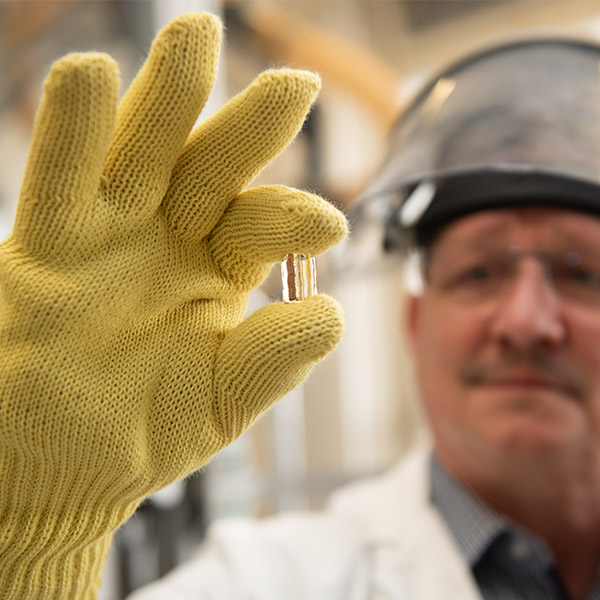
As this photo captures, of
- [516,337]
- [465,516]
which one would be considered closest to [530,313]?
[516,337]

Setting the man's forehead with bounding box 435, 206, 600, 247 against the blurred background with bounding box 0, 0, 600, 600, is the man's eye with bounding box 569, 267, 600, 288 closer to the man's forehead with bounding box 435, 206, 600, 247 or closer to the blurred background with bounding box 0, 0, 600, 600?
the man's forehead with bounding box 435, 206, 600, 247

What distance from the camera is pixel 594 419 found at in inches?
31.0

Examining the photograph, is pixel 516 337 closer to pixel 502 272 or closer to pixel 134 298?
pixel 502 272

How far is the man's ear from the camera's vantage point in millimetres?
991

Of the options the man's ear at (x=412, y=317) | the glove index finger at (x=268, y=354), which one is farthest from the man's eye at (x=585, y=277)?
the glove index finger at (x=268, y=354)

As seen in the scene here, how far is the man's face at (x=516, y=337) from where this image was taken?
0.77 metres

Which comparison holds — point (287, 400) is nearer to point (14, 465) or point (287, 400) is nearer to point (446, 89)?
point (446, 89)

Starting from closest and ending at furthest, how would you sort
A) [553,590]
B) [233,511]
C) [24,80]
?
[553,590] < [24,80] < [233,511]

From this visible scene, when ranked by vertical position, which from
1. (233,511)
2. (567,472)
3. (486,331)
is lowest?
(233,511)

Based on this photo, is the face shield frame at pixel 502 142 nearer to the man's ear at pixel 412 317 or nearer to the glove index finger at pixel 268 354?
the man's ear at pixel 412 317

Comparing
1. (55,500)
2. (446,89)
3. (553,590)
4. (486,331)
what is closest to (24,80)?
(446,89)

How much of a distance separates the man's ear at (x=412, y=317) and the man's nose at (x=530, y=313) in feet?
0.64

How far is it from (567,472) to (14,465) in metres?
0.61

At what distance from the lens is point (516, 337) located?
30.1 inches
